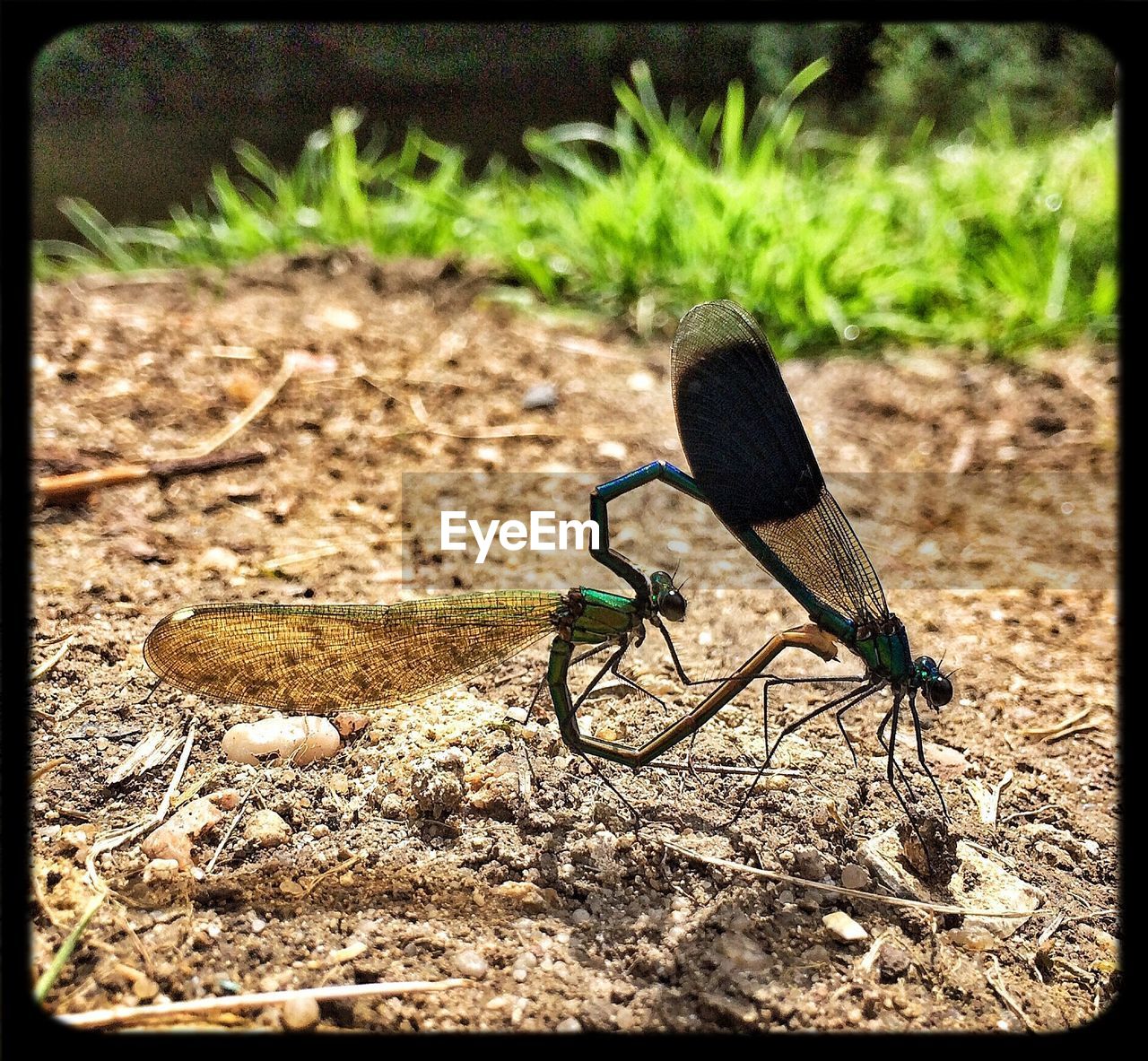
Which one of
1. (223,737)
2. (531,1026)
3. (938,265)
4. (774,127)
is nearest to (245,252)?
(774,127)

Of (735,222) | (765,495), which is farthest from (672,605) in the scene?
A: (735,222)

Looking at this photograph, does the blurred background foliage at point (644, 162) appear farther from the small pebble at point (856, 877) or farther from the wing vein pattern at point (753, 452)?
the small pebble at point (856, 877)

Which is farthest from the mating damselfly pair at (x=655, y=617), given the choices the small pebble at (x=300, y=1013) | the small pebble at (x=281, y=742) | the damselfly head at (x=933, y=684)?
the small pebble at (x=300, y=1013)

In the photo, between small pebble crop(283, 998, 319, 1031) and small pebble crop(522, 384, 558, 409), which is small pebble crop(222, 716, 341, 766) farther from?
small pebble crop(522, 384, 558, 409)

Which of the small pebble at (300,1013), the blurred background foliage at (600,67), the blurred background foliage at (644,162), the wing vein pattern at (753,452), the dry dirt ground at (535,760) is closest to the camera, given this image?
the small pebble at (300,1013)

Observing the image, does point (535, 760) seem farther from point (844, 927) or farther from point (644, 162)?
point (644, 162)
